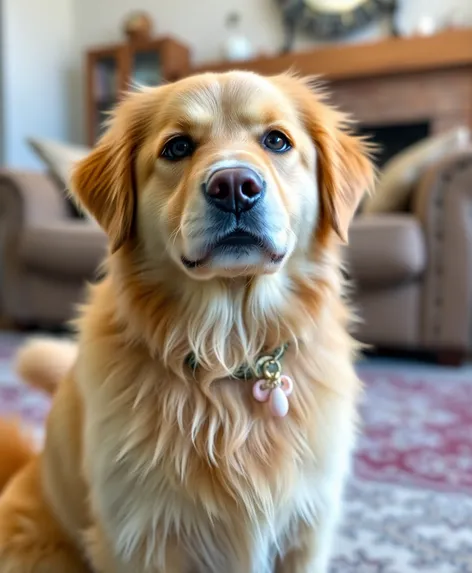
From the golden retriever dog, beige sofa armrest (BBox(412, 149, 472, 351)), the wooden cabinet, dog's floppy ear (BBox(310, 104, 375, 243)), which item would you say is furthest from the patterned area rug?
the wooden cabinet

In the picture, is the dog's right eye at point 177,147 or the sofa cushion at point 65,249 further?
the sofa cushion at point 65,249

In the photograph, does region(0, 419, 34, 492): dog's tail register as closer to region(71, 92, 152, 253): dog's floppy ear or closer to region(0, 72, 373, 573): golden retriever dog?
region(0, 72, 373, 573): golden retriever dog

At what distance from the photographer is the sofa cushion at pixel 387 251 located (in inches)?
96.0

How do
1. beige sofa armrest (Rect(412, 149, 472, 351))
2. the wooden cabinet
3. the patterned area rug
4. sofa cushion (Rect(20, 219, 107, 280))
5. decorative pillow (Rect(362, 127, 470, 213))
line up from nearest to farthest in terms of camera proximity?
the patterned area rug → beige sofa armrest (Rect(412, 149, 472, 351)) → decorative pillow (Rect(362, 127, 470, 213)) → sofa cushion (Rect(20, 219, 107, 280)) → the wooden cabinet

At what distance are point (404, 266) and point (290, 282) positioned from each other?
1.57 metres

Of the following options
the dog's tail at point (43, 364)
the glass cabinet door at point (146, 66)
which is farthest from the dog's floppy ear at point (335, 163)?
the glass cabinet door at point (146, 66)

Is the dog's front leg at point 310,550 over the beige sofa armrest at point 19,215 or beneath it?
beneath

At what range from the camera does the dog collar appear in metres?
0.90

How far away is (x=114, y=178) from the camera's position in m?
0.99

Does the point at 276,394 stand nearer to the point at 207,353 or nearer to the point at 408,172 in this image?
the point at 207,353

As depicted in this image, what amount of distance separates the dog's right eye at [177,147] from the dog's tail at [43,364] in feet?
1.69

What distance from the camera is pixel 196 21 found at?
5.21 m

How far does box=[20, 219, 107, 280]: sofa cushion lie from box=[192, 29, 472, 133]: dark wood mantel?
2.13m

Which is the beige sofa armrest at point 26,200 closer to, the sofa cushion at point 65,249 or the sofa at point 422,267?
the sofa cushion at point 65,249
